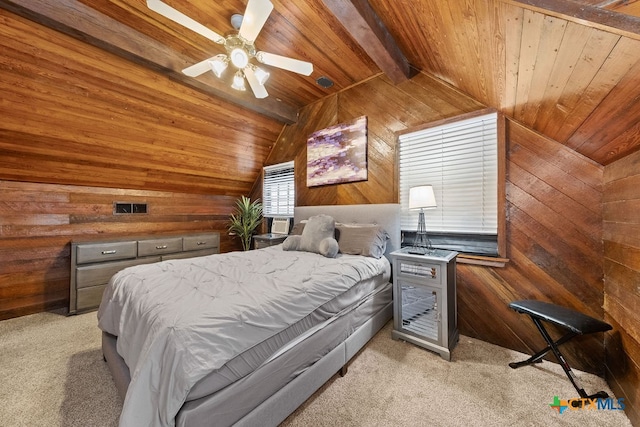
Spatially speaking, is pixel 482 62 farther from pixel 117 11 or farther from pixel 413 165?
pixel 117 11

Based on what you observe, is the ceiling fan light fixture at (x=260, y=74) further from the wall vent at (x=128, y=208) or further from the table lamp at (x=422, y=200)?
the wall vent at (x=128, y=208)

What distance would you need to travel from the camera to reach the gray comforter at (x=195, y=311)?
990mm


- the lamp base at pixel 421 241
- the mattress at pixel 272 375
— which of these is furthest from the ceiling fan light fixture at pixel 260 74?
the mattress at pixel 272 375

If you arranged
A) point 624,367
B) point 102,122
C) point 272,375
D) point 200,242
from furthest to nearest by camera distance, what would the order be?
point 200,242, point 102,122, point 624,367, point 272,375

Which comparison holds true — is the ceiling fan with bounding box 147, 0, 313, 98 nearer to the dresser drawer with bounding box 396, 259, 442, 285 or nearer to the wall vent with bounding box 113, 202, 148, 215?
the dresser drawer with bounding box 396, 259, 442, 285

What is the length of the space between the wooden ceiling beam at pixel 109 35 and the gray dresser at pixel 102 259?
224cm

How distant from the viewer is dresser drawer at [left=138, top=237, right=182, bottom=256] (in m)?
3.41

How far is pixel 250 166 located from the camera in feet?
14.9

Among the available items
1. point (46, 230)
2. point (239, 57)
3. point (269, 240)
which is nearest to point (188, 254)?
point (269, 240)

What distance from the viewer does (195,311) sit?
1182mm

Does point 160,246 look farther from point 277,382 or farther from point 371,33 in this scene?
point 371,33

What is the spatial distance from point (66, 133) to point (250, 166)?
94.7 inches

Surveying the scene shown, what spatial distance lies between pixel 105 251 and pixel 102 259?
0.34 ft

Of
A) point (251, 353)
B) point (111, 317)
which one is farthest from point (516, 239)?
point (111, 317)
